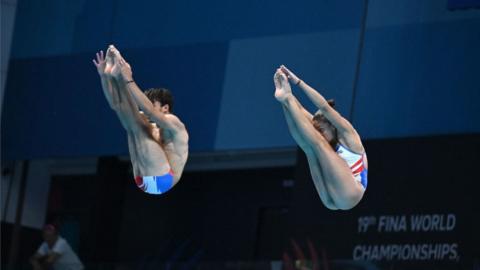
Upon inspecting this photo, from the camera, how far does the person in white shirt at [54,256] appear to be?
1362 cm

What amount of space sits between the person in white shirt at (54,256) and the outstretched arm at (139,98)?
4643mm

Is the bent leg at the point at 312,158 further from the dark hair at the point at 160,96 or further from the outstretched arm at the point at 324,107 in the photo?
the dark hair at the point at 160,96

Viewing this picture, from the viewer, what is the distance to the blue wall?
12.6 meters

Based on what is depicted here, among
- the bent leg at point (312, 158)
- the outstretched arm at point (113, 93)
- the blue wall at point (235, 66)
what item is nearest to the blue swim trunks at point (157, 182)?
the outstretched arm at point (113, 93)

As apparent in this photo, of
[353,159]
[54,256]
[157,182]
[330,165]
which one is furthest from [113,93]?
[54,256]

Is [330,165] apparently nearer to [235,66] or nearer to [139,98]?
[139,98]

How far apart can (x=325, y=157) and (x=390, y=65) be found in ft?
12.5

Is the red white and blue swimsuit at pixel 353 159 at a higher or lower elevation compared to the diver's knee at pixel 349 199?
higher

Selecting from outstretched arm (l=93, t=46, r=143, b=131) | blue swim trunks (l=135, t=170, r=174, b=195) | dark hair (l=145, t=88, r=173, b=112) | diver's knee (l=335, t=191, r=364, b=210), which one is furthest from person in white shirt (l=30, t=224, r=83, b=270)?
diver's knee (l=335, t=191, r=364, b=210)

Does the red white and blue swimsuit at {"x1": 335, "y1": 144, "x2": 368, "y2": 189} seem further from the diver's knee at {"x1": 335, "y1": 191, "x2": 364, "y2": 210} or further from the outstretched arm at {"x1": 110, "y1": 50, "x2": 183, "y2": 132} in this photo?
the outstretched arm at {"x1": 110, "y1": 50, "x2": 183, "y2": 132}

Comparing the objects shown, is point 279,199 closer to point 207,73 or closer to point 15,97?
point 207,73

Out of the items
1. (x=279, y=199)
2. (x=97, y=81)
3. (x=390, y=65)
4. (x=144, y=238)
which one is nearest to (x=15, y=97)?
(x=97, y=81)

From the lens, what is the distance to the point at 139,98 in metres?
9.05

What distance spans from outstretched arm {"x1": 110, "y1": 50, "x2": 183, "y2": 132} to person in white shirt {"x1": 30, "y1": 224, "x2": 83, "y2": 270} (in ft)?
15.2
